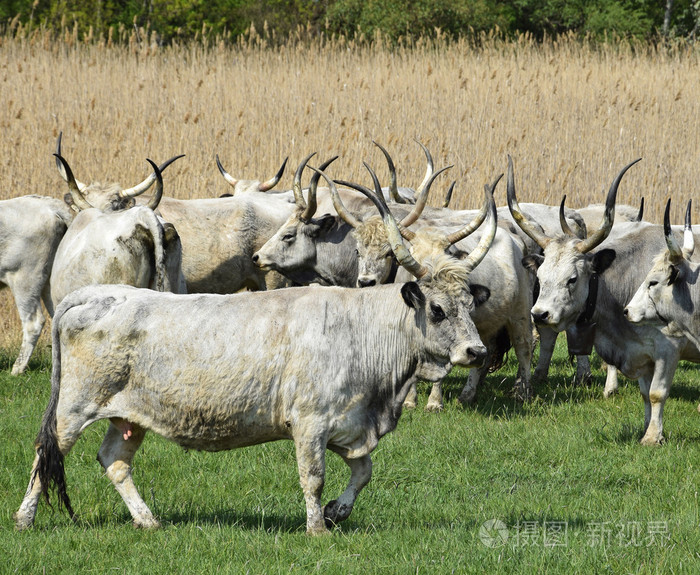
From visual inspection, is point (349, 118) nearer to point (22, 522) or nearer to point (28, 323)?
point (28, 323)

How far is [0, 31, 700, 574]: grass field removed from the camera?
528 centimetres

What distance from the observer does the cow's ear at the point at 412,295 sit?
5.54 metres

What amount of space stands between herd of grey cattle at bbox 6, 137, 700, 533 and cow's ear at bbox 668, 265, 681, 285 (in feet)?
0.06

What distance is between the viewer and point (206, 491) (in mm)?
6523

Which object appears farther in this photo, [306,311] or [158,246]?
[158,246]

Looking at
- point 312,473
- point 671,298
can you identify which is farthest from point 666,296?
point 312,473

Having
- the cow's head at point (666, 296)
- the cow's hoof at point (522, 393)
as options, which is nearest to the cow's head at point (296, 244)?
the cow's hoof at point (522, 393)

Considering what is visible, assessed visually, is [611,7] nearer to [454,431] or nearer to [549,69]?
[549,69]

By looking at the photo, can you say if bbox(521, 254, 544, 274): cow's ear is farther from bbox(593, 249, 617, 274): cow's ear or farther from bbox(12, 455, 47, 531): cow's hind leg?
bbox(12, 455, 47, 531): cow's hind leg

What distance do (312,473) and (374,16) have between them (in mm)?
26569

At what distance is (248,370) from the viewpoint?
17.7 feet

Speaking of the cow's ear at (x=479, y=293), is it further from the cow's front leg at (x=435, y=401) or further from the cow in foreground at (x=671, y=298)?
the cow's front leg at (x=435, y=401)

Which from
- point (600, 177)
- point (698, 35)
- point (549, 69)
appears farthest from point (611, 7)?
point (600, 177)

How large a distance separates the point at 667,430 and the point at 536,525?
10.2 feet
